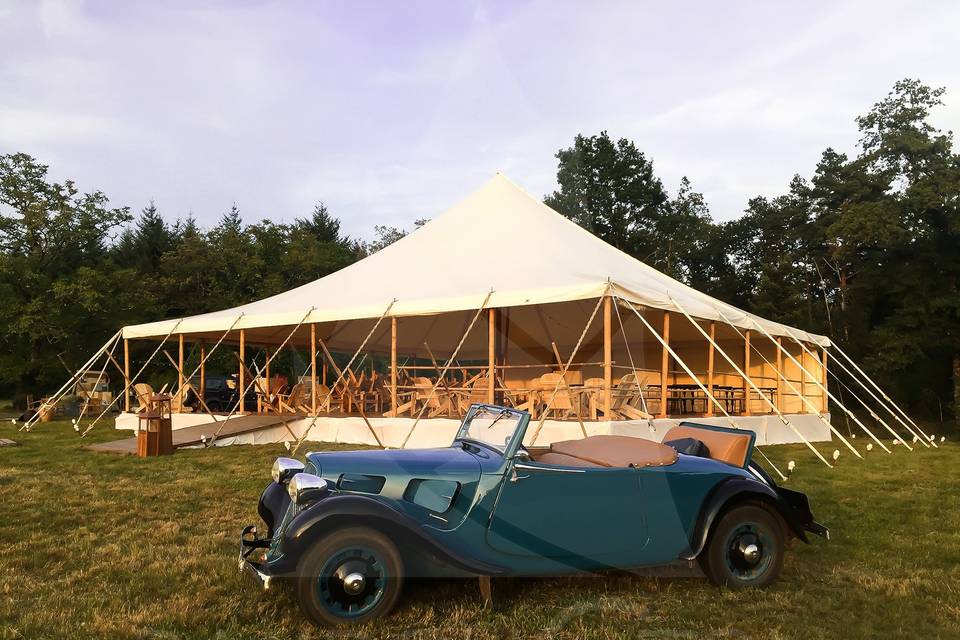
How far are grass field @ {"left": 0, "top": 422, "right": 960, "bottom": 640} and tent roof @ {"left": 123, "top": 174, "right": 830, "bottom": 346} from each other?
4.95 meters

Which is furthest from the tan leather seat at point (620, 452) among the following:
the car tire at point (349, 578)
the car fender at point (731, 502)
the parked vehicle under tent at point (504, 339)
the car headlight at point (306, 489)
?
the parked vehicle under tent at point (504, 339)

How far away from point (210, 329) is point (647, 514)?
38.0 feet

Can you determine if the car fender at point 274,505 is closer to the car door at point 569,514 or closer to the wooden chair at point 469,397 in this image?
the car door at point 569,514

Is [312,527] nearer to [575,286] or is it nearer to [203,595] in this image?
[203,595]

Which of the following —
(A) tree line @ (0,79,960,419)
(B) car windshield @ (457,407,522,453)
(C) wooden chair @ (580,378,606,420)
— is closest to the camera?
(B) car windshield @ (457,407,522,453)

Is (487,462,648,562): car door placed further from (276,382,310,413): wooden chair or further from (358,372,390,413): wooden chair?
(358,372,390,413): wooden chair

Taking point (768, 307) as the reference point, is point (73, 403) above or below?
below

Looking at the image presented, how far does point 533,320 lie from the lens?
15.4 meters

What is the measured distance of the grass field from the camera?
326 cm

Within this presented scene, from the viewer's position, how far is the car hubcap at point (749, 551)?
388 cm

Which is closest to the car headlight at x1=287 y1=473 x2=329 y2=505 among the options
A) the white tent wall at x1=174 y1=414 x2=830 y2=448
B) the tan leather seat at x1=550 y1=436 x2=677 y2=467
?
the tan leather seat at x1=550 y1=436 x2=677 y2=467

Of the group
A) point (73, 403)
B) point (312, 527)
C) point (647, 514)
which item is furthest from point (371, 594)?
point (73, 403)

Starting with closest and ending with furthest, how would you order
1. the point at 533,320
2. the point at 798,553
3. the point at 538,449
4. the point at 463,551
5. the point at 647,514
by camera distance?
1. the point at 463,551
2. the point at 647,514
3. the point at 538,449
4. the point at 798,553
5. the point at 533,320

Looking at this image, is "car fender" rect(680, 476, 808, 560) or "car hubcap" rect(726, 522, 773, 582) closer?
"car fender" rect(680, 476, 808, 560)
